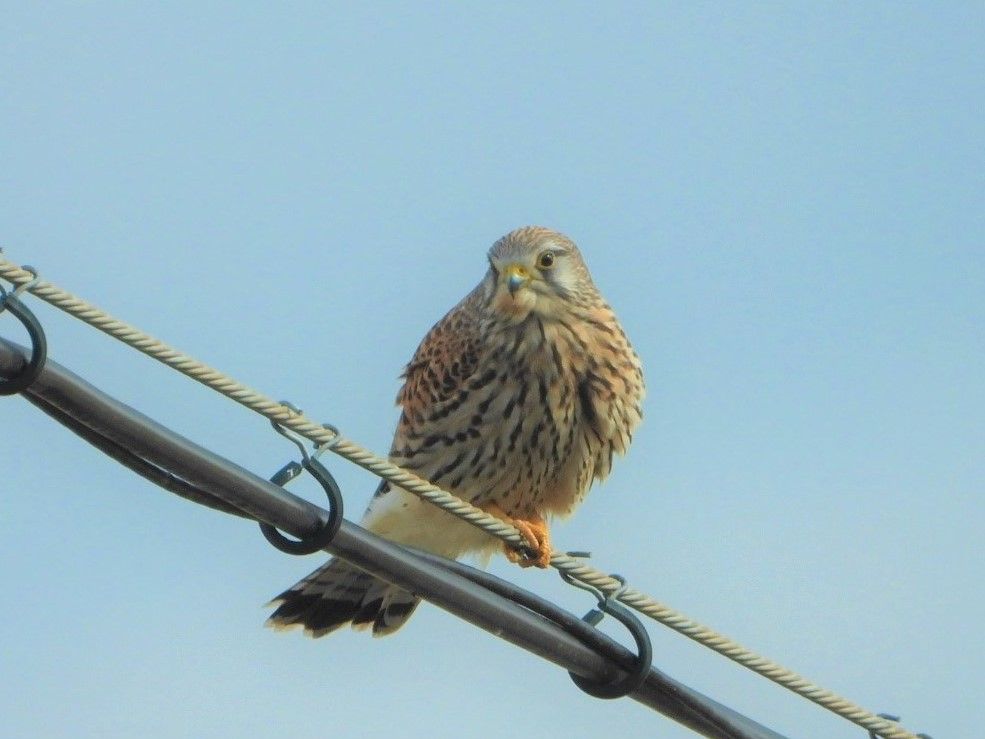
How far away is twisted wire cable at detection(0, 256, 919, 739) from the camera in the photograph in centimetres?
363

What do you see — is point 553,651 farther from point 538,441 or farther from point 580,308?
point 580,308

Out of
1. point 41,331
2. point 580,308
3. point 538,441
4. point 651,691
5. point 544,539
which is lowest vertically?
point 41,331

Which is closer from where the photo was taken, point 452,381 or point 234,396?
point 234,396

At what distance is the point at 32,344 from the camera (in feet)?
11.7

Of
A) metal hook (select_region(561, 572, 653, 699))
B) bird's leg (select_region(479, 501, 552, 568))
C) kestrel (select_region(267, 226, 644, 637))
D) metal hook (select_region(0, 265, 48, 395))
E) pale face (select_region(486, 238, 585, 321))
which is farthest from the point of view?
pale face (select_region(486, 238, 585, 321))

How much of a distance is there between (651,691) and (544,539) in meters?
1.48

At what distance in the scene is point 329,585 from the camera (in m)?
6.90

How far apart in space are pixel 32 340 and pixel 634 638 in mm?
2016

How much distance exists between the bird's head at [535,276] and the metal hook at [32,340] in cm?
336

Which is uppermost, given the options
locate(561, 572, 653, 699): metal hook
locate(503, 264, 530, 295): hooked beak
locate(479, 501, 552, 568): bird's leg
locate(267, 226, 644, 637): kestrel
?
locate(503, 264, 530, 295): hooked beak

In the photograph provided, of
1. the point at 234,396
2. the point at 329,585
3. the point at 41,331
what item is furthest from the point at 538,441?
the point at 41,331

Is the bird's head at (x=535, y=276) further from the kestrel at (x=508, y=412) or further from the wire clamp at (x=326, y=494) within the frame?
the wire clamp at (x=326, y=494)

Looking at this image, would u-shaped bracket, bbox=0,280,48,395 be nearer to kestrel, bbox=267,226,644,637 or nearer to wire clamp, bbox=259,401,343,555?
wire clamp, bbox=259,401,343,555

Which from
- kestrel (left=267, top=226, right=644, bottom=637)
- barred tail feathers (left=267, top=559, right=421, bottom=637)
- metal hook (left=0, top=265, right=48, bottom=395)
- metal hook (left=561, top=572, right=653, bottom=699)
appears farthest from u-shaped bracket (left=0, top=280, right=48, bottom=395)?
barred tail feathers (left=267, top=559, right=421, bottom=637)
